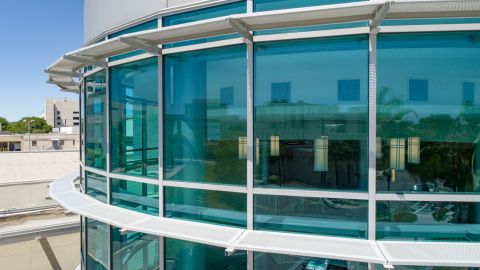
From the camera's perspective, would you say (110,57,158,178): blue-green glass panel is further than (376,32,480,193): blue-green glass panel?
Yes

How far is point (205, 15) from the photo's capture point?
5.71 m

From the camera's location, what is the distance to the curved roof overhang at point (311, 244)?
4074 mm

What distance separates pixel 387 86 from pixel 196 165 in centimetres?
326

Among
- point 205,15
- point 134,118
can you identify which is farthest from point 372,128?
point 134,118

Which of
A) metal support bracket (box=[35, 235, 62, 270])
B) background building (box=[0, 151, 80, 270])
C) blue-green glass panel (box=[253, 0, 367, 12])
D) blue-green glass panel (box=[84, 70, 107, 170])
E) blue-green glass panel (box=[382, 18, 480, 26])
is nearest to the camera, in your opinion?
blue-green glass panel (box=[382, 18, 480, 26])

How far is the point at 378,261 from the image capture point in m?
4.02

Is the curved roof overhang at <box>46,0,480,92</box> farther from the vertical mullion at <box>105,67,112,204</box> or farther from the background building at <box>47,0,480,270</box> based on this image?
the vertical mullion at <box>105,67,112,204</box>

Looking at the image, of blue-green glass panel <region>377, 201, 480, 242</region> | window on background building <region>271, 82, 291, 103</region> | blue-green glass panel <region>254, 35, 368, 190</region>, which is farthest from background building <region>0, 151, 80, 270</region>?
blue-green glass panel <region>377, 201, 480, 242</region>

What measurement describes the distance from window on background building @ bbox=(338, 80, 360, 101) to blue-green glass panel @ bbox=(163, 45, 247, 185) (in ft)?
4.81

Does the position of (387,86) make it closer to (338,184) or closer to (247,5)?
(338,184)

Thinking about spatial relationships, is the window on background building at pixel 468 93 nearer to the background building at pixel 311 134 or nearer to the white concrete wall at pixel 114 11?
the background building at pixel 311 134

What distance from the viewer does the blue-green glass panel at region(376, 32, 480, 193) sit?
15.0 feet

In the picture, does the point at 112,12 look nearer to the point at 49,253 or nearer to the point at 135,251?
the point at 135,251

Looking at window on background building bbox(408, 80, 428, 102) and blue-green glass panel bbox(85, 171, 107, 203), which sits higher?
window on background building bbox(408, 80, 428, 102)
